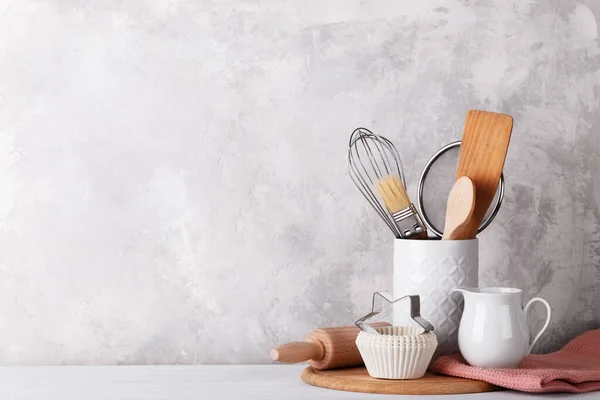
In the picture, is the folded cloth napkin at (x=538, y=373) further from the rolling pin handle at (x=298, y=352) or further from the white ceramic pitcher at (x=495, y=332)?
the rolling pin handle at (x=298, y=352)

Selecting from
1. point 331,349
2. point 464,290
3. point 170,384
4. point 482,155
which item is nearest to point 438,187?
point 482,155

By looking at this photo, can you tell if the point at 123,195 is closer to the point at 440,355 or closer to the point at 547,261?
the point at 440,355

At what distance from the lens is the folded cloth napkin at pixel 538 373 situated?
971mm

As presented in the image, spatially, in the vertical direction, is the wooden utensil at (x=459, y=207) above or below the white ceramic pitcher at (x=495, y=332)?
above

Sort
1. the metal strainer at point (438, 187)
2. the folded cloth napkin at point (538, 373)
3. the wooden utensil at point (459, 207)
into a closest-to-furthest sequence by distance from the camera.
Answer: the folded cloth napkin at point (538, 373) < the wooden utensil at point (459, 207) < the metal strainer at point (438, 187)

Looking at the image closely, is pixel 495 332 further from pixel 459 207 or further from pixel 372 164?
pixel 372 164

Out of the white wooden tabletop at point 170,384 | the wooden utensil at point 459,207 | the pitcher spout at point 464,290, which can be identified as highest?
the wooden utensil at point 459,207

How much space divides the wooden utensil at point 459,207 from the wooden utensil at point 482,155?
15 mm

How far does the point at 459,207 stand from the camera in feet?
3.60

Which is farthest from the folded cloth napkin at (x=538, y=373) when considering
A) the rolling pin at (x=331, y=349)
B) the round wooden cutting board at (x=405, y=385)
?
the rolling pin at (x=331, y=349)

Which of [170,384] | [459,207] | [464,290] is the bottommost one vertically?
[170,384]

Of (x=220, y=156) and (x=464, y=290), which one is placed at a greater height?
(x=220, y=156)

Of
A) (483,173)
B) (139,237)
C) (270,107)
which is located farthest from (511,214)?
(139,237)

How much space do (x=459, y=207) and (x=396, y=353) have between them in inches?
→ 9.4
